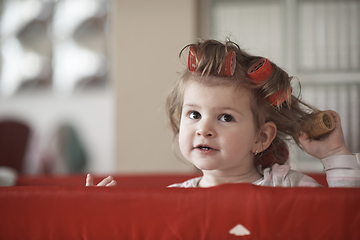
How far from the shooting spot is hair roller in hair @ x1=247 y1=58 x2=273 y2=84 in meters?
0.92

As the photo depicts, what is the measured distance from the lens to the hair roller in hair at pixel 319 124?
958 mm

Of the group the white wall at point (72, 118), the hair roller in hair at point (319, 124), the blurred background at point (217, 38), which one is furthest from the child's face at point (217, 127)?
the white wall at point (72, 118)

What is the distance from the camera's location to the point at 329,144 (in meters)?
0.98

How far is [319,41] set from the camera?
87.0 inches

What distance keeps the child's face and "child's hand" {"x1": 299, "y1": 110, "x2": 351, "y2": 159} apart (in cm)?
18

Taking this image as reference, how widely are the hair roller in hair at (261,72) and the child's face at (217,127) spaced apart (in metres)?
0.04

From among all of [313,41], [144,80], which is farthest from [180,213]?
[313,41]

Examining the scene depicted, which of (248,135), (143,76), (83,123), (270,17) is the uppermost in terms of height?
(270,17)

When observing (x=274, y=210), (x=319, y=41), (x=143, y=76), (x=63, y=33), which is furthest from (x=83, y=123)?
(x=274, y=210)

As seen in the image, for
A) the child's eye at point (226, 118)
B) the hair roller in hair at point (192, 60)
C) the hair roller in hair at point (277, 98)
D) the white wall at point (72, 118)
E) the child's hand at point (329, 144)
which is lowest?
the white wall at point (72, 118)

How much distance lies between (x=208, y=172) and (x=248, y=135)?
0.17 m

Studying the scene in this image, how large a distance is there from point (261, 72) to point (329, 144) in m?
0.28

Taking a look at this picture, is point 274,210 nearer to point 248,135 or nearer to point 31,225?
point 248,135

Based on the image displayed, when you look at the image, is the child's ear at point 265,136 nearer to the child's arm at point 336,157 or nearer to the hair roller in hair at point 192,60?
the child's arm at point 336,157
